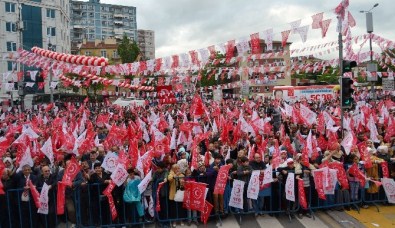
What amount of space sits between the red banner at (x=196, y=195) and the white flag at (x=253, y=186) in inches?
42.4

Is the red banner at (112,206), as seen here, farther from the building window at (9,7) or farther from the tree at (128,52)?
the tree at (128,52)

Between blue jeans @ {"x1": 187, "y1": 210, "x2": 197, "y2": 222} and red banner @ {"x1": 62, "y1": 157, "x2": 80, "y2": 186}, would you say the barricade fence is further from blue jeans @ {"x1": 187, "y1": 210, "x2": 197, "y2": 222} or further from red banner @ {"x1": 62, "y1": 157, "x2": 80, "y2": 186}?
red banner @ {"x1": 62, "y1": 157, "x2": 80, "y2": 186}

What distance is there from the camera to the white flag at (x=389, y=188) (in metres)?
9.46

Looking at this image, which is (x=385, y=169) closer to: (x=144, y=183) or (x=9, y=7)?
(x=144, y=183)

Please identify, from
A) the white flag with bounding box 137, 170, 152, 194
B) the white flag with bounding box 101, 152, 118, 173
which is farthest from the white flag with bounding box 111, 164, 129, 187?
the white flag with bounding box 101, 152, 118, 173

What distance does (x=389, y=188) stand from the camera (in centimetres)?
950

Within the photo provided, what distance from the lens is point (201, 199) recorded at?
28.1 feet

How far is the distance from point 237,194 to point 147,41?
15931 centimetres

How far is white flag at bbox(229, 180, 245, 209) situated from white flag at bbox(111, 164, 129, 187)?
2345 mm

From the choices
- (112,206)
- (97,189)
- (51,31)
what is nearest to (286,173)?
(112,206)

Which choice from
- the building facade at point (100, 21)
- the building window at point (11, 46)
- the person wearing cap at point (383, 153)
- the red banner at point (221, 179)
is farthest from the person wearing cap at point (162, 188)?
the building facade at point (100, 21)

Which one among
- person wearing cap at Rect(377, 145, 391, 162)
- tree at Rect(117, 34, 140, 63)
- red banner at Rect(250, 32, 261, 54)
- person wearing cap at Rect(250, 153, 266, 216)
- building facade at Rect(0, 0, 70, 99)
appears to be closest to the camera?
person wearing cap at Rect(250, 153, 266, 216)

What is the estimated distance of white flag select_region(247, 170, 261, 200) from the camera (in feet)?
29.1

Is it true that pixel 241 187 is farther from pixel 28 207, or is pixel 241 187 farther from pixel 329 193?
pixel 28 207
